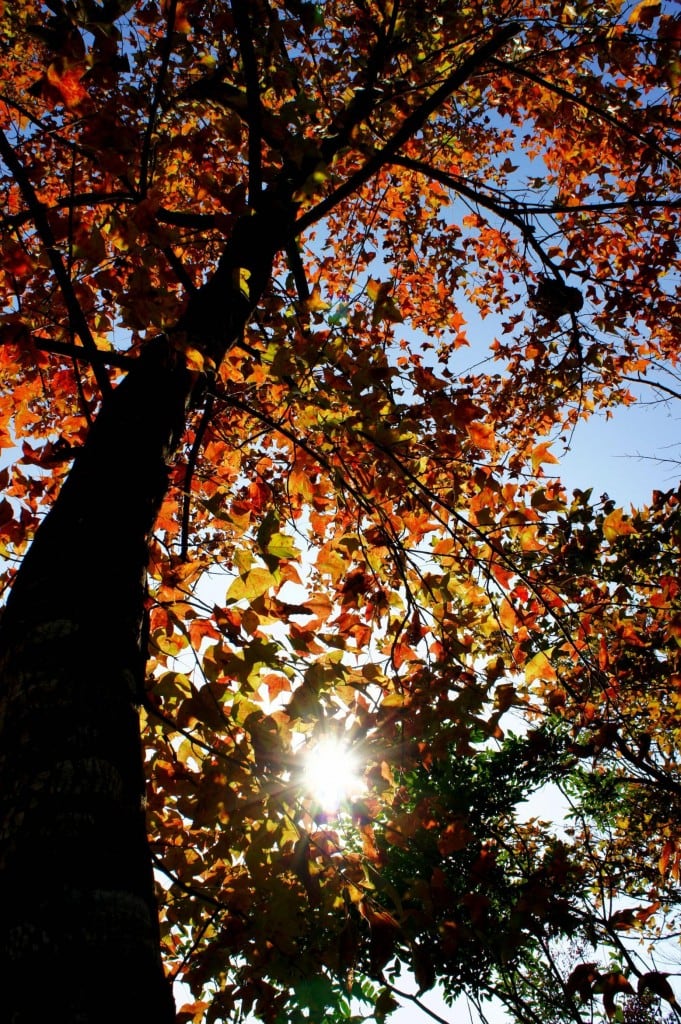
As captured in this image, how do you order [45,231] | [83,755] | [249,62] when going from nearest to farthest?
[83,755] < [45,231] < [249,62]

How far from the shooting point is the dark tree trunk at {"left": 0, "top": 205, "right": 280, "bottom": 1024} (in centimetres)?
89

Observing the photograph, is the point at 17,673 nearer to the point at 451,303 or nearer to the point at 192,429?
the point at 192,429

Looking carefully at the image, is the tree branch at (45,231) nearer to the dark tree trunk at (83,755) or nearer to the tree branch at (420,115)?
the dark tree trunk at (83,755)

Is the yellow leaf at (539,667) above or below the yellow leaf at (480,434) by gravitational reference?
below

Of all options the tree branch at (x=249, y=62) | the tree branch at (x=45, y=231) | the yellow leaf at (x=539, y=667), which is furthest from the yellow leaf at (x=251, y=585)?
the tree branch at (x=249, y=62)

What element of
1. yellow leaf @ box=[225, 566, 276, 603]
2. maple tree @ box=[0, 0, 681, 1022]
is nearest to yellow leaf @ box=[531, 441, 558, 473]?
maple tree @ box=[0, 0, 681, 1022]

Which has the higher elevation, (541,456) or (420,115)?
(420,115)

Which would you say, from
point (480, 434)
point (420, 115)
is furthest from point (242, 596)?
point (420, 115)

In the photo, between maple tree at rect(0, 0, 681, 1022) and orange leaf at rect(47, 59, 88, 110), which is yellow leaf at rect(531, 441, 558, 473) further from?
orange leaf at rect(47, 59, 88, 110)

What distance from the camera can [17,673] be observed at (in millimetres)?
1376

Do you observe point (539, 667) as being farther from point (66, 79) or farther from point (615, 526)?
point (66, 79)

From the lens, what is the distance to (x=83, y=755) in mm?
1216

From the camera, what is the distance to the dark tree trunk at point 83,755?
888mm

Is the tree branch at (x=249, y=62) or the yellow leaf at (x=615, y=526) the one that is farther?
the yellow leaf at (x=615, y=526)
